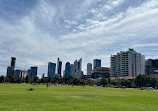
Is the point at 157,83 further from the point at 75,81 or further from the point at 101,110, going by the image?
the point at 101,110

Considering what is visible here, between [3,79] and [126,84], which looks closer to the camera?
[126,84]

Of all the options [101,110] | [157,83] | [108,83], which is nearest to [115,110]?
[101,110]

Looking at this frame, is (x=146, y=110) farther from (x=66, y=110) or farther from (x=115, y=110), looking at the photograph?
(x=66, y=110)

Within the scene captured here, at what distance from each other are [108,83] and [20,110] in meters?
152

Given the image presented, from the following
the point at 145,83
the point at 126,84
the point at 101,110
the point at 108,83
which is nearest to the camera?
the point at 101,110

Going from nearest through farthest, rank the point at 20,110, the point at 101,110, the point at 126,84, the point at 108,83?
the point at 20,110 < the point at 101,110 < the point at 126,84 < the point at 108,83

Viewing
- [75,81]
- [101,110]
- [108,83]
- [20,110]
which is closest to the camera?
[20,110]

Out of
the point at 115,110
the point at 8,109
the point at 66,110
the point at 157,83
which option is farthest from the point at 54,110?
the point at 157,83

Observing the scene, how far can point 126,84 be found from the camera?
498ft

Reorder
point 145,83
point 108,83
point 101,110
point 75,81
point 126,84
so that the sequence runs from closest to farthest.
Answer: point 101,110 → point 145,83 → point 126,84 → point 108,83 → point 75,81

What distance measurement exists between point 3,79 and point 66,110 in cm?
20414

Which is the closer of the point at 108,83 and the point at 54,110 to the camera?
the point at 54,110

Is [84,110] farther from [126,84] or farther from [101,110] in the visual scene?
[126,84]

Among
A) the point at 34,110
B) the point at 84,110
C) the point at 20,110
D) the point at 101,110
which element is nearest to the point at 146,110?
the point at 101,110
